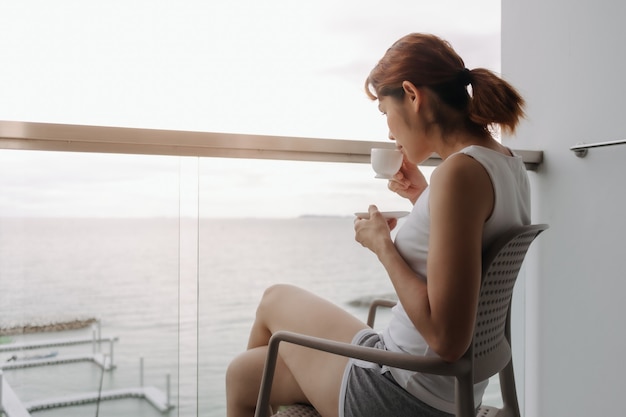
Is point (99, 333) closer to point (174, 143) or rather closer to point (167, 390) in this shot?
point (167, 390)

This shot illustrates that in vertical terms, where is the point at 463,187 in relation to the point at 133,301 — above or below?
above

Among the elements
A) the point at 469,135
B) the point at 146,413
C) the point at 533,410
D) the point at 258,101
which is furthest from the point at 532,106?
the point at 258,101

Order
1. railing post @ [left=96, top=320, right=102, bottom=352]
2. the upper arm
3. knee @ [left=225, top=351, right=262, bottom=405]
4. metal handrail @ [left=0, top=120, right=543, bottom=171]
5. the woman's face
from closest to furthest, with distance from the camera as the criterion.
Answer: the upper arm < the woman's face < knee @ [left=225, top=351, right=262, bottom=405] < metal handrail @ [left=0, top=120, right=543, bottom=171] < railing post @ [left=96, top=320, right=102, bottom=352]

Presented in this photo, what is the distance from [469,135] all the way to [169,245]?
912 mm

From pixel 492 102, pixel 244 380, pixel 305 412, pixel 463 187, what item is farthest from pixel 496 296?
pixel 244 380

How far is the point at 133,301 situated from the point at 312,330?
2.00 feet

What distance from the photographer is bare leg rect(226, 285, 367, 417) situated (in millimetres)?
1249

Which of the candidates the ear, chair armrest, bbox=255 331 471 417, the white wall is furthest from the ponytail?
the white wall

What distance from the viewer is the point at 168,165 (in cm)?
176

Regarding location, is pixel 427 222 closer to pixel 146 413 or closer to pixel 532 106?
pixel 146 413

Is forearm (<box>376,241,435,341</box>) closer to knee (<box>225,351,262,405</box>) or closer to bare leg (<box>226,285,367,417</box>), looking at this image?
bare leg (<box>226,285,367,417</box>)

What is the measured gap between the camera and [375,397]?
1144 millimetres

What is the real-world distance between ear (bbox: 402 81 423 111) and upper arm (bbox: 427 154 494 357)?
0.24m

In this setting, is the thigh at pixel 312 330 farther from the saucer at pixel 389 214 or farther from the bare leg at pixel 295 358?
the saucer at pixel 389 214
